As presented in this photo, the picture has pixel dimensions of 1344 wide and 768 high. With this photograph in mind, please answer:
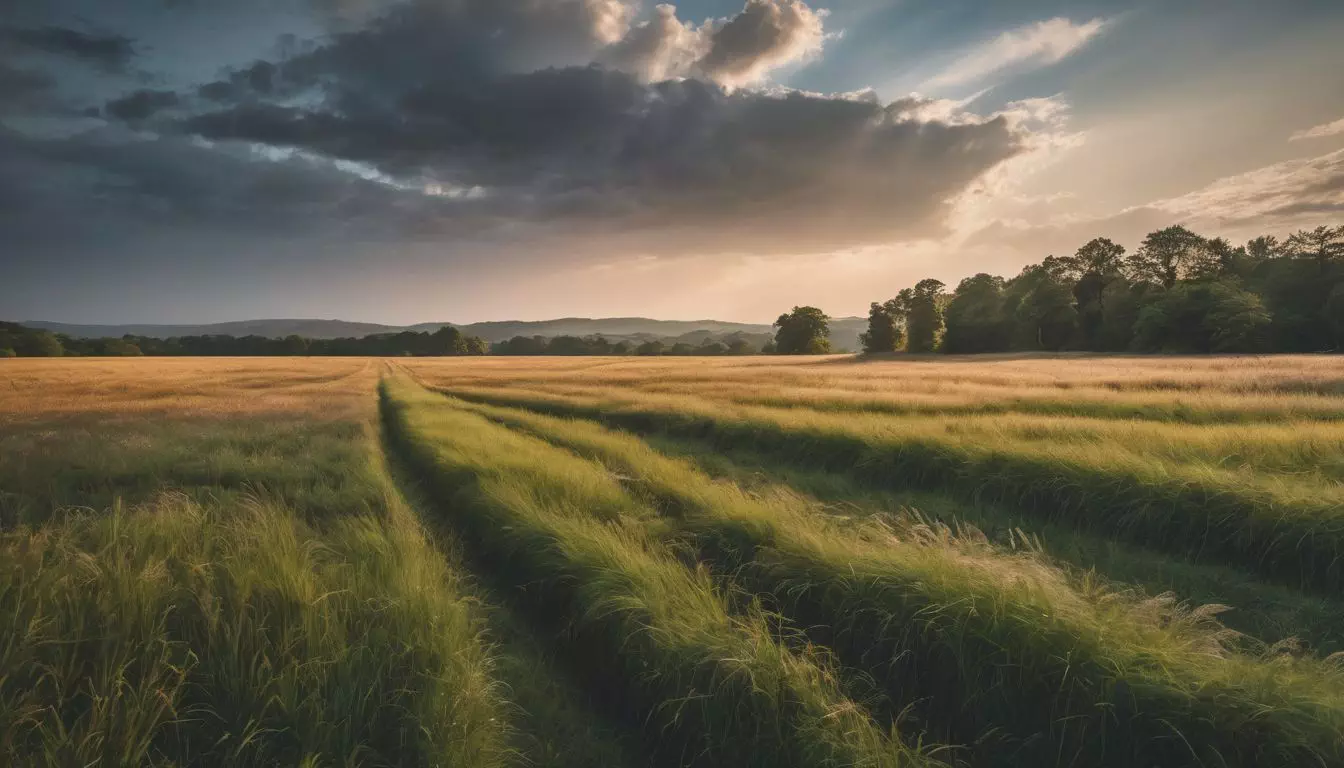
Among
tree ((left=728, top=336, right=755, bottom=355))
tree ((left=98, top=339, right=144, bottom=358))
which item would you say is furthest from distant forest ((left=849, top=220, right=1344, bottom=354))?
tree ((left=98, top=339, right=144, bottom=358))

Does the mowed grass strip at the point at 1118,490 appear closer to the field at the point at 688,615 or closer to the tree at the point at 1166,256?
the field at the point at 688,615

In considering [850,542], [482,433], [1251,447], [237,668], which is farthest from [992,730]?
[482,433]

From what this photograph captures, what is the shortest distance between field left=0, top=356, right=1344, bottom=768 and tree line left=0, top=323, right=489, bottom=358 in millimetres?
126445

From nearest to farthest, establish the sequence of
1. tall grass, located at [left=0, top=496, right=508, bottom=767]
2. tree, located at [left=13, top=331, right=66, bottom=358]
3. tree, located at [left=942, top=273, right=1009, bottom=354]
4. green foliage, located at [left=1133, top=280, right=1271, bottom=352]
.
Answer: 1. tall grass, located at [left=0, top=496, right=508, bottom=767]
2. green foliage, located at [left=1133, top=280, right=1271, bottom=352]
3. tree, located at [left=942, top=273, right=1009, bottom=354]
4. tree, located at [left=13, top=331, right=66, bottom=358]

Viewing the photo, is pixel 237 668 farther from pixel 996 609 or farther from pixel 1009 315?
pixel 1009 315

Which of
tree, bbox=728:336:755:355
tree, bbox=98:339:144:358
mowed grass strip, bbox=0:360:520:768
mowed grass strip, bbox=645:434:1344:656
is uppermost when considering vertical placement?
tree, bbox=98:339:144:358

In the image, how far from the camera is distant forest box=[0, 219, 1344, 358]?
161 ft

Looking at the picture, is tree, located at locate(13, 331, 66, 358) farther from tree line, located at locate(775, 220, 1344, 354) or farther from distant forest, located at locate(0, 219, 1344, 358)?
tree line, located at locate(775, 220, 1344, 354)

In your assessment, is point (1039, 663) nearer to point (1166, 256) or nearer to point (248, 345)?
point (1166, 256)

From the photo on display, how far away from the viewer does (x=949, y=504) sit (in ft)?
28.6

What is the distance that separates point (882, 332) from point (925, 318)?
8.79m

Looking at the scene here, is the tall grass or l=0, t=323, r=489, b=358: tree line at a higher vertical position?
l=0, t=323, r=489, b=358: tree line

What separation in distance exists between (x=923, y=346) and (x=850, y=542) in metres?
84.2

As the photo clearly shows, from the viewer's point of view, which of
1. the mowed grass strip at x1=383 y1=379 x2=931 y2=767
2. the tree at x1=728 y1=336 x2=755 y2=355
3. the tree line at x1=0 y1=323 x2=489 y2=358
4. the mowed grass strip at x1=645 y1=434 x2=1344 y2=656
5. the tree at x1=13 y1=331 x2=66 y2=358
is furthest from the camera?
the tree at x1=728 y1=336 x2=755 y2=355
